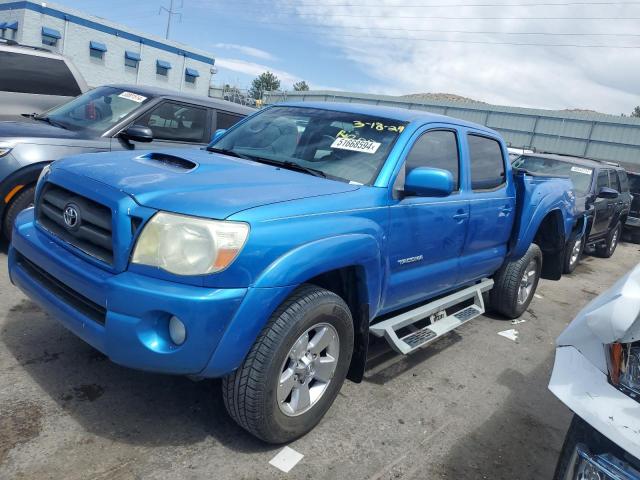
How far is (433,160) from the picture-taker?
3.77 meters

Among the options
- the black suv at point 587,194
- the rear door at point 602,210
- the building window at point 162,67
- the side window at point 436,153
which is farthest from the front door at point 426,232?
the building window at point 162,67

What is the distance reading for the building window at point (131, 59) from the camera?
32.0 meters

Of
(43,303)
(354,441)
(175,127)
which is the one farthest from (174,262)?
(175,127)

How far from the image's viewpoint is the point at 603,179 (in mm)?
9375

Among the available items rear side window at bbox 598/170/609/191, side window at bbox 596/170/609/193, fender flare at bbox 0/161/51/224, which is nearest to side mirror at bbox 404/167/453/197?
fender flare at bbox 0/161/51/224

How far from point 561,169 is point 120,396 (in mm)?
8235

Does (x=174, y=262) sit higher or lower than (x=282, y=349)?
higher

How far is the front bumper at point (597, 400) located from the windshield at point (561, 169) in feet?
22.8

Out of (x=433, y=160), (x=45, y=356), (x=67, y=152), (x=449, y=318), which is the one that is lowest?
(x=45, y=356)

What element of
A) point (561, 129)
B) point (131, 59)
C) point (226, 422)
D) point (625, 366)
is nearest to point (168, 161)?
point (226, 422)

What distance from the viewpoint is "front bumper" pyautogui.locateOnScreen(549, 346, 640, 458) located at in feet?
6.33

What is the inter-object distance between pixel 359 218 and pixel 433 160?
1.12 meters

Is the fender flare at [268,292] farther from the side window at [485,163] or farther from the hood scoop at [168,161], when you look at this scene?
the side window at [485,163]

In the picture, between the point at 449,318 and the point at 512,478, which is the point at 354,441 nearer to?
the point at 512,478
